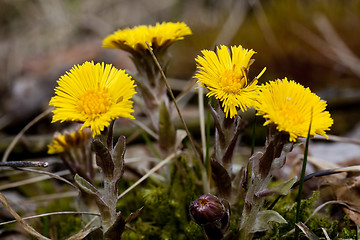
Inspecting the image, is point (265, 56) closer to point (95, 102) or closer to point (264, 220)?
point (264, 220)

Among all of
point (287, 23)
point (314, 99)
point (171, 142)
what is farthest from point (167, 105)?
point (287, 23)

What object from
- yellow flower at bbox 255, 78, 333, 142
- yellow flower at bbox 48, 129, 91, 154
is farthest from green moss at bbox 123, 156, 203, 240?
yellow flower at bbox 255, 78, 333, 142

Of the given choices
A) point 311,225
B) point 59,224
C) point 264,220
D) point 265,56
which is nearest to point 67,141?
point 59,224

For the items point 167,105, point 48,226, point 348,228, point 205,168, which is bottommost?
point 348,228

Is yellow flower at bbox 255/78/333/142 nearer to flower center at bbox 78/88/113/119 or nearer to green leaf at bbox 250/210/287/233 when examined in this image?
green leaf at bbox 250/210/287/233

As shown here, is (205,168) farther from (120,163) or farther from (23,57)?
(23,57)

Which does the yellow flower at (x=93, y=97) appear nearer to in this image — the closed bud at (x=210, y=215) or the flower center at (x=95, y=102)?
the flower center at (x=95, y=102)
